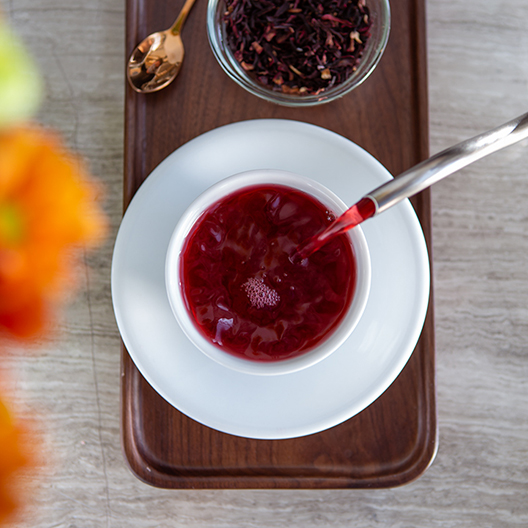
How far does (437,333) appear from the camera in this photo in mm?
900

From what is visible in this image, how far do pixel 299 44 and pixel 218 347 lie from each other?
Result: 47cm

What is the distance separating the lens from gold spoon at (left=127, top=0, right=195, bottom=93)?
75 centimetres

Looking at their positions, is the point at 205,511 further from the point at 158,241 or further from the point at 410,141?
the point at 410,141

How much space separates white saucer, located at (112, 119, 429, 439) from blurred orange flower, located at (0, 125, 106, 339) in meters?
0.24

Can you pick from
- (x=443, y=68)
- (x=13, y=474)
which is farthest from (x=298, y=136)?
(x=13, y=474)

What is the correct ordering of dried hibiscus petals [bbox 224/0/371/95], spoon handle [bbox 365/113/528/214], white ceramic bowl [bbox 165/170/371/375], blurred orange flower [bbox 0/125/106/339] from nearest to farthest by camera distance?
spoon handle [bbox 365/113/528/214]
white ceramic bowl [bbox 165/170/371/375]
dried hibiscus petals [bbox 224/0/371/95]
blurred orange flower [bbox 0/125/106/339]

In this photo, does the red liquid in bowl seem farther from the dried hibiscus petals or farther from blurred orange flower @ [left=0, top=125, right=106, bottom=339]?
blurred orange flower @ [left=0, top=125, right=106, bottom=339]

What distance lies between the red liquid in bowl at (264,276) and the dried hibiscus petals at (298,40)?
21 centimetres

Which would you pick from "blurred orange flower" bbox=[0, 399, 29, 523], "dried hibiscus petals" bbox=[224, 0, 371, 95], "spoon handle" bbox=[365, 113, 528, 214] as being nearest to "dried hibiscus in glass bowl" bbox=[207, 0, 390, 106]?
"dried hibiscus petals" bbox=[224, 0, 371, 95]

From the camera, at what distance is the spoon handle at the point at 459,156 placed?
0.50 meters

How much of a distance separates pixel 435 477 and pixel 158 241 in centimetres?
68

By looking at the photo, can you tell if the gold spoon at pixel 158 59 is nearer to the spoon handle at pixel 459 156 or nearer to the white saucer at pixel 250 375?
the white saucer at pixel 250 375

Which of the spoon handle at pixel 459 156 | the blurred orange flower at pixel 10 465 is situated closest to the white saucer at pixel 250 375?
the spoon handle at pixel 459 156

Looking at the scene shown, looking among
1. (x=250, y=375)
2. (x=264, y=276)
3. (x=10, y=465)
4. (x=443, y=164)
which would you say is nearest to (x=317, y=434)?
(x=250, y=375)
